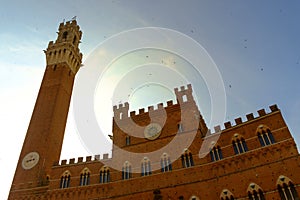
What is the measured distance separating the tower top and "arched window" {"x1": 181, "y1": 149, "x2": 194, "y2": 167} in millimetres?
24892

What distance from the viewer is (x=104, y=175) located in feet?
89.1

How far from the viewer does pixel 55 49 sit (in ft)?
141

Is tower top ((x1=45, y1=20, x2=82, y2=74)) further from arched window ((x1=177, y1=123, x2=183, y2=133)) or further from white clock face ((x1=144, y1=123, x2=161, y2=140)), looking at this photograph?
arched window ((x1=177, y1=123, x2=183, y2=133))

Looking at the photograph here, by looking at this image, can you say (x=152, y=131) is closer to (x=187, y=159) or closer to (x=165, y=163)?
(x=165, y=163)

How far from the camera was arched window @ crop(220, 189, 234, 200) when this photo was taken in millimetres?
21297

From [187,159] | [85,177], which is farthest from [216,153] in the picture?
[85,177]

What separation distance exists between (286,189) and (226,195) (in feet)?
14.5

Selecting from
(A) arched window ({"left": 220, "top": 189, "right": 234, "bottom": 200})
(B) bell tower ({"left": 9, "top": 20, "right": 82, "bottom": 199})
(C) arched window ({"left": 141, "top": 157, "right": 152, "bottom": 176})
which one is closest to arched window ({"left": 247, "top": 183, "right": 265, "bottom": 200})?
(A) arched window ({"left": 220, "top": 189, "right": 234, "bottom": 200})

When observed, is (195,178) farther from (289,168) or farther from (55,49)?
(55,49)

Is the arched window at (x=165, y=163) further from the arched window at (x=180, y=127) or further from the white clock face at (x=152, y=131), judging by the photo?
the arched window at (x=180, y=127)

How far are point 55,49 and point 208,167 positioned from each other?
102ft

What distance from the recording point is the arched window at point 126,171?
86.2 ft

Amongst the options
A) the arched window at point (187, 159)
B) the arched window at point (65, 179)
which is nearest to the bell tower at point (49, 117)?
the arched window at point (65, 179)

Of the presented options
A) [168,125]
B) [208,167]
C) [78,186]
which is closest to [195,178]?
[208,167]
